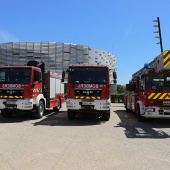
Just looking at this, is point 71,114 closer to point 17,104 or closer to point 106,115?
point 106,115

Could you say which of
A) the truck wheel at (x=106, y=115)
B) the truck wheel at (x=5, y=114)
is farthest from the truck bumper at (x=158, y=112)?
the truck wheel at (x=5, y=114)

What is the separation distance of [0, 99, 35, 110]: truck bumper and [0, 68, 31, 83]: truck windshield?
0.94m

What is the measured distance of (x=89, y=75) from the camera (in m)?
11.9

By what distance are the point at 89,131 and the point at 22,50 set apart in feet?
164

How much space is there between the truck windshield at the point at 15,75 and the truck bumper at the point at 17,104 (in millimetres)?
940

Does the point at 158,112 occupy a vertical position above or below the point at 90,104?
below

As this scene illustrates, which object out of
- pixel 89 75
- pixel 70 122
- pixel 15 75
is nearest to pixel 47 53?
pixel 15 75

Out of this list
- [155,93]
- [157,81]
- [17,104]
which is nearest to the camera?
[155,93]

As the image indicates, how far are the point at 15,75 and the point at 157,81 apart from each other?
266 inches

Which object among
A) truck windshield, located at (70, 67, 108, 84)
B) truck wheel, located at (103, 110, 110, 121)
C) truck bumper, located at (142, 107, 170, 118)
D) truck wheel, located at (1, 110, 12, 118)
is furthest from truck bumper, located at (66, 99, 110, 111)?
truck wheel, located at (1, 110, 12, 118)

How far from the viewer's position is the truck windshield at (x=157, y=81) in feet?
36.7

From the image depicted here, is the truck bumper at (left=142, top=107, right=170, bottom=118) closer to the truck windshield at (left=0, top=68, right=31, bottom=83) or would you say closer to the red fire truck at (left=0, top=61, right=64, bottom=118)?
the red fire truck at (left=0, top=61, right=64, bottom=118)

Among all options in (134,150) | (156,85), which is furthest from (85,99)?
(134,150)

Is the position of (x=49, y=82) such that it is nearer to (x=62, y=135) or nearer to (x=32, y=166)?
(x=62, y=135)
